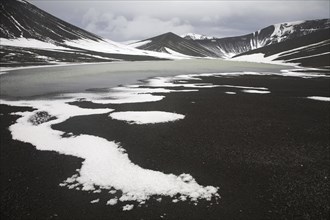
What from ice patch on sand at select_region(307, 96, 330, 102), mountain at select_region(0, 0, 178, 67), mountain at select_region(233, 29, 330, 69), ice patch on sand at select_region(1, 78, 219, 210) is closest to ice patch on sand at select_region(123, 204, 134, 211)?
ice patch on sand at select_region(1, 78, 219, 210)

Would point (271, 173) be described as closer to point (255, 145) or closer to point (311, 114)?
point (255, 145)

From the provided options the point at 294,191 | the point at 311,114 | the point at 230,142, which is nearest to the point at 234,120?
the point at 230,142

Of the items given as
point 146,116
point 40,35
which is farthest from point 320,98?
point 40,35

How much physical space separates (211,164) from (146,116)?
938 cm

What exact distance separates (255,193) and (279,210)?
118cm

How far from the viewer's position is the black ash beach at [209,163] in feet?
28.4

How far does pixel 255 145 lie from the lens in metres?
14.4

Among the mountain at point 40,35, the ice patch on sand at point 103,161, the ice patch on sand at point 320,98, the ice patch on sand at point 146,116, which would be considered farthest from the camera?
the mountain at point 40,35

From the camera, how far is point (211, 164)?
Answer: 1202 centimetres

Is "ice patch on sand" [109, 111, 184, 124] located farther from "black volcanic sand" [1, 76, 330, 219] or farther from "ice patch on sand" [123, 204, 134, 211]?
"ice patch on sand" [123, 204, 134, 211]

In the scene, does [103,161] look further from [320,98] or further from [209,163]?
[320,98]

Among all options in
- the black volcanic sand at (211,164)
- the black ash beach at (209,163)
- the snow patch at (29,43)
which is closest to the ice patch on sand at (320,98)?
the black ash beach at (209,163)

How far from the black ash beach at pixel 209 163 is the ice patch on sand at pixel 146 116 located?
2.55 feet

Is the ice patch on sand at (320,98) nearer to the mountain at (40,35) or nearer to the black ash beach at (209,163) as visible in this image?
the black ash beach at (209,163)
